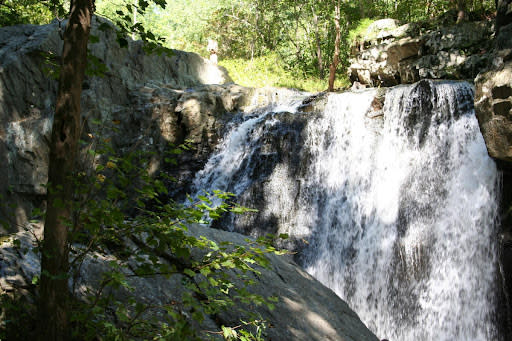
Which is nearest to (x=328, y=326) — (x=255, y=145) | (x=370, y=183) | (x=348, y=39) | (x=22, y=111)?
(x=370, y=183)

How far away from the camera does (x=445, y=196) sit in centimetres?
849

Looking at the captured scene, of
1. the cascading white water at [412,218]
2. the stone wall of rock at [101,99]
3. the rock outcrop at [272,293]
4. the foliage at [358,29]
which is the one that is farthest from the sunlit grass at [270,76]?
the rock outcrop at [272,293]

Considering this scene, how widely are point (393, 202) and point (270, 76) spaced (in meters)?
Result: 16.9

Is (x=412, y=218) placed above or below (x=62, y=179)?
below

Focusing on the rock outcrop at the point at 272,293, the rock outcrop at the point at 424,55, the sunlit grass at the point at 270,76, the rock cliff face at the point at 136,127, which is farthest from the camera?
the sunlit grass at the point at 270,76

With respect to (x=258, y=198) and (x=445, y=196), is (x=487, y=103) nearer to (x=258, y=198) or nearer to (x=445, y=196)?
(x=445, y=196)

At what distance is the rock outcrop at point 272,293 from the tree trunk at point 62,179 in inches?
13.3

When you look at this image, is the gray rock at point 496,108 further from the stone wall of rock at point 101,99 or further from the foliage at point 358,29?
the foliage at point 358,29

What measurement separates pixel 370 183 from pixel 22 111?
9.18 meters

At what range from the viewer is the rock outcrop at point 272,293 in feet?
8.18

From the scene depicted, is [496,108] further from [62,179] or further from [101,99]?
[101,99]

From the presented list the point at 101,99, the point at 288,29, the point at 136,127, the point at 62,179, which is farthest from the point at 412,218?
the point at 288,29

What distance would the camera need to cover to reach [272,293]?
12.3 ft

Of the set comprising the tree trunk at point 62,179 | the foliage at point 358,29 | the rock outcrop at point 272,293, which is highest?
the foliage at point 358,29
